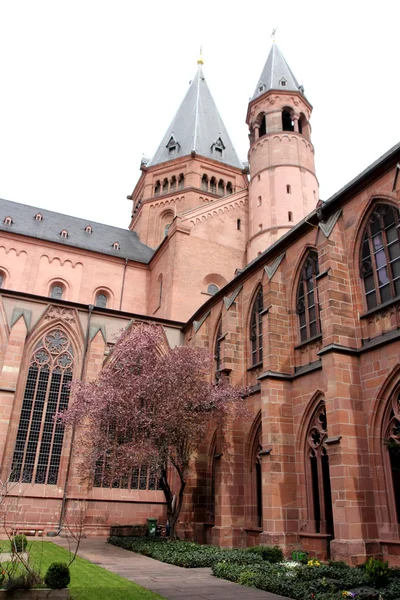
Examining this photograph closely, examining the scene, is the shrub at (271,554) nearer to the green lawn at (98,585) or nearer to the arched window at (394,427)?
the arched window at (394,427)

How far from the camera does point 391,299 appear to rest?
13.6m

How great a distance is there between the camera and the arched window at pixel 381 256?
1385 centimetres

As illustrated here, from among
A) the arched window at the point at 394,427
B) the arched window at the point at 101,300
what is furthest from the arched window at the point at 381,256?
the arched window at the point at 101,300

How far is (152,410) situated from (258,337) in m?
5.35

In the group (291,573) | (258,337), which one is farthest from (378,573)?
(258,337)

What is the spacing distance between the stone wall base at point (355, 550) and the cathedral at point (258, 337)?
0.03m

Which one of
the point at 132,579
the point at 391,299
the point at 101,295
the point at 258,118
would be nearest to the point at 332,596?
the point at 132,579

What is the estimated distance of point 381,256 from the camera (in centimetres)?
1445

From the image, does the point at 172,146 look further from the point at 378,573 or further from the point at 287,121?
the point at 378,573

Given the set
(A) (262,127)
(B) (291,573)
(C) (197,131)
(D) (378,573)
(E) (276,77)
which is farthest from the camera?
(C) (197,131)

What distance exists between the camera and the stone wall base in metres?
11.8

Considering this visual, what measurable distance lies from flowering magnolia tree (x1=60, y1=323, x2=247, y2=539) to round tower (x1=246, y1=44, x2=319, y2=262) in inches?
682

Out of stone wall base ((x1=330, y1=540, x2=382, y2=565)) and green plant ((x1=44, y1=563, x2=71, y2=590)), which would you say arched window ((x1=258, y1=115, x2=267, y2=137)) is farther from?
green plant ((x1=44, y1=563, x2=71, y2=590))

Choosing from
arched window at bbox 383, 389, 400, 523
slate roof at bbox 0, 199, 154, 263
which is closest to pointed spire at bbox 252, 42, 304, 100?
slate roof at bbox 0, 199, 154, 263
